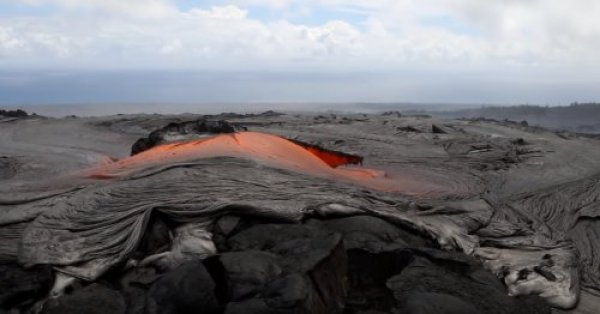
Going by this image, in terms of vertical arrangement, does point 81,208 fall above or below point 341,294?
above

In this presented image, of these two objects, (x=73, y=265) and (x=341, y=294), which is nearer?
(x=341, y=294)

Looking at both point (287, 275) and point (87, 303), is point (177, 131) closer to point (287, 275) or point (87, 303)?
point (87, 303)

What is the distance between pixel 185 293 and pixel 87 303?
96cm

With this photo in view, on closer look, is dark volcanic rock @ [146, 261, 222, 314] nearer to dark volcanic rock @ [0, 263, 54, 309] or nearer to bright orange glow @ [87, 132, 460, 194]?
dark volcanic rock @ [0, 263, 54, 309]

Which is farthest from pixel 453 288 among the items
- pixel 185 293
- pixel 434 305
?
pixel 185 293

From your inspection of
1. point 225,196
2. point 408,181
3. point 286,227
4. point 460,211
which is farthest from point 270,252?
point 408,181

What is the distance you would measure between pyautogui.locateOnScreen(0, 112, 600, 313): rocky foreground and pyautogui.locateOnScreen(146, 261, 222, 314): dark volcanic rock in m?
0.01

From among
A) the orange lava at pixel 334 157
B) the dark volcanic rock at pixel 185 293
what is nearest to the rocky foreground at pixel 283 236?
the dark volcanic rock at pixel 185 293

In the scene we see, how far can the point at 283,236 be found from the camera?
6551mm

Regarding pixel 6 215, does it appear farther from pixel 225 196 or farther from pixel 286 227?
pixel 286 227

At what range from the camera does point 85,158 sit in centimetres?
1281

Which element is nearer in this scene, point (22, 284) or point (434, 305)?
point (434, 305)

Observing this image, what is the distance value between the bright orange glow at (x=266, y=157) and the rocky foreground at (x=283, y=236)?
0.20ft

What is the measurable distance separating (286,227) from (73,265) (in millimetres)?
2401
